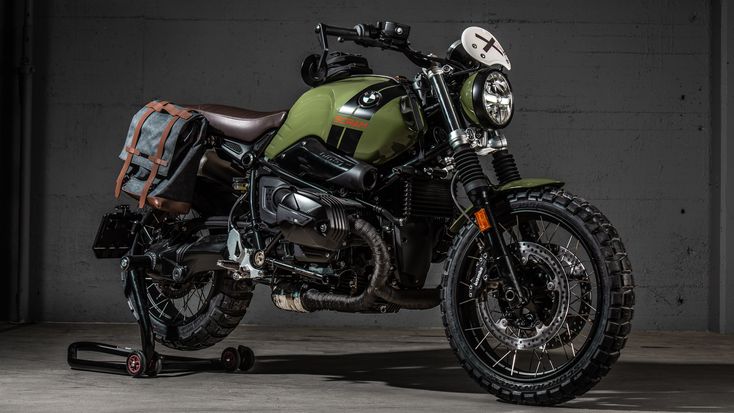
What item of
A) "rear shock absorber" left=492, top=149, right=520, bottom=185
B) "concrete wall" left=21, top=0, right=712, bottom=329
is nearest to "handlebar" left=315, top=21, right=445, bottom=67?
"rear shock absorber" left=492, top=149, right=520, bottom=185

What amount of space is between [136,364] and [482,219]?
61.3 inches

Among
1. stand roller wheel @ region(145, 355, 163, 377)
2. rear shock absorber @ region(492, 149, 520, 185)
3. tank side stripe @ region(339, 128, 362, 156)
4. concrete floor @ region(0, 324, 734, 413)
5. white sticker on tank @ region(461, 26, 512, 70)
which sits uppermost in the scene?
white sticker on tank @ region(461, 26, 512, 70)

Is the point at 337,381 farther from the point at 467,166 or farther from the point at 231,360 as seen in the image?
the point at 467,166

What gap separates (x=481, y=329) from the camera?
3646 mm

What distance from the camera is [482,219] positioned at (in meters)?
3.50

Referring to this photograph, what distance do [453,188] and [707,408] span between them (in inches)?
44.1

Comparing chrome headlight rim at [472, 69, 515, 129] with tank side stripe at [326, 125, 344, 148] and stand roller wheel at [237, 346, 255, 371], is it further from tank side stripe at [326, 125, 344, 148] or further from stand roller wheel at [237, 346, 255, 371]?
stand roller wheel at [237, 346, 255, 371]

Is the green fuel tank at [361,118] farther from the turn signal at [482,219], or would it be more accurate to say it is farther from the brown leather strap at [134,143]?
the brown leather strap at [134,143]

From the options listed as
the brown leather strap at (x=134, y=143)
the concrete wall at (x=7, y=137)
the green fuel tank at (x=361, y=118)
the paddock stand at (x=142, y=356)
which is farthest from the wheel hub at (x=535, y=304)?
the concrete wall at (x=7, y=137)

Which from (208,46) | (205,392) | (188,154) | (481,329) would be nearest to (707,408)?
(481,329)

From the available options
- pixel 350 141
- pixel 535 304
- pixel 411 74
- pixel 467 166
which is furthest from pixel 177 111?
pixel 411 74

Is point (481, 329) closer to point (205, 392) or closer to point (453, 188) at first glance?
point (453, 188)

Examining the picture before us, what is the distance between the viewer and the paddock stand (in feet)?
13.9

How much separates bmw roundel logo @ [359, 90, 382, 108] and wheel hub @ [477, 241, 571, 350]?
0.78 metres
